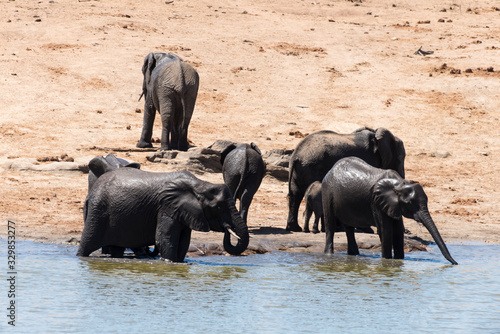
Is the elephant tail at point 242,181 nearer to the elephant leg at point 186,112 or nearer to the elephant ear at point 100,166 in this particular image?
the elephant ear at point 100,166

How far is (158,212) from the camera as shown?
10016 millimetres

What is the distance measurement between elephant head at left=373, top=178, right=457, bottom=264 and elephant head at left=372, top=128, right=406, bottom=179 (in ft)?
11.0

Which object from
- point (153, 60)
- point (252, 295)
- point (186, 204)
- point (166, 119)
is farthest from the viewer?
point (153, 60)

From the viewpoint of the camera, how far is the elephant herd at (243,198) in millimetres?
10008

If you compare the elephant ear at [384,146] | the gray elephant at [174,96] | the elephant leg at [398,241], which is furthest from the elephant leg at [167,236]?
the gray elephant at [174,96]

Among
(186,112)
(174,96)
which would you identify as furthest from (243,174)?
(174,96)

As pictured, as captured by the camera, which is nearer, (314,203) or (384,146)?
(314,203)

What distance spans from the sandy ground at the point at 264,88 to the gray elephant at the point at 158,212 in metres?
2.24

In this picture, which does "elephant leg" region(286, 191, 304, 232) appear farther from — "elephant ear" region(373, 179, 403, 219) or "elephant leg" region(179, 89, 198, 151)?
"elephant leg" region(179, 89, 198, 151)

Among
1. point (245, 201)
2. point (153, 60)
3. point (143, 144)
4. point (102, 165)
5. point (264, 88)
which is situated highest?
point (153, 60)

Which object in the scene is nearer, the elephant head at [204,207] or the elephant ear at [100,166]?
the elephant head at [204,207]

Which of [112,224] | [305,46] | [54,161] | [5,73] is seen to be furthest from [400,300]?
[305,46]

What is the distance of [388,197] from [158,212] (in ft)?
9.69

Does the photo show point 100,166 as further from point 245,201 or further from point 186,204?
point 245,201
